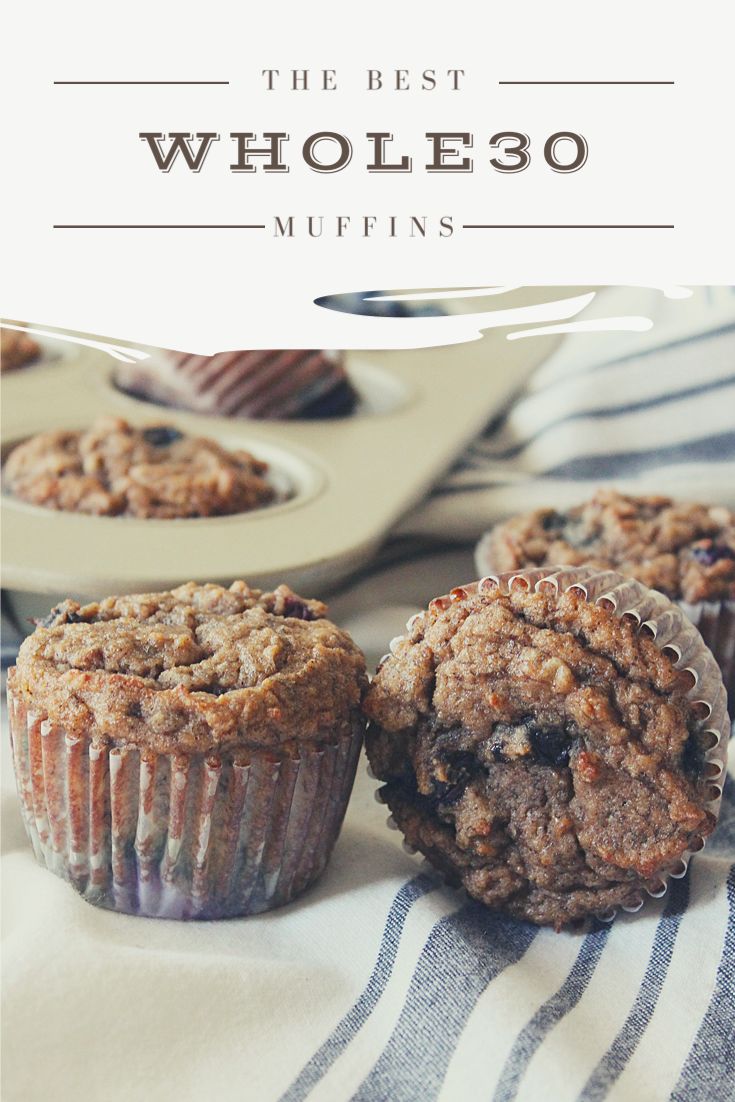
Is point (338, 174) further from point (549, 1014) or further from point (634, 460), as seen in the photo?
point (634, 460)

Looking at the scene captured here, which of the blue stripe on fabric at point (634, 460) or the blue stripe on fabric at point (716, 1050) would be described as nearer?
the blue stripe on fabric at point (716, 1050)

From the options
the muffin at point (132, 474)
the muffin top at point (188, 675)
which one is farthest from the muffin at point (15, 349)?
the muffin top at point (188, 675)

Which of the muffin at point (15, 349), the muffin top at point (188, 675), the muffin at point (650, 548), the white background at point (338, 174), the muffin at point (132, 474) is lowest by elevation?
the muffin at point (650, 548)

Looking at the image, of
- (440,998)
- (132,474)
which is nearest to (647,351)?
(132,474)

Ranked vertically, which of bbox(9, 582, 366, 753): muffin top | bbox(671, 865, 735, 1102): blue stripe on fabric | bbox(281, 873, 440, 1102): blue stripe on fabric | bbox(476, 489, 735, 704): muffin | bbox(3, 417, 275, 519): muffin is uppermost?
bbox(9, 582, 366, 753): muffin top

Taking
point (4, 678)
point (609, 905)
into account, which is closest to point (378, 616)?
point (4, 678)

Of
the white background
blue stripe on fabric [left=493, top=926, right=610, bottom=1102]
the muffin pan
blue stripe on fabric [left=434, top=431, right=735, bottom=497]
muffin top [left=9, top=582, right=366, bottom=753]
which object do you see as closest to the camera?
blue stripe on fabric [left=493, top=926, right=610, bottom=1102]

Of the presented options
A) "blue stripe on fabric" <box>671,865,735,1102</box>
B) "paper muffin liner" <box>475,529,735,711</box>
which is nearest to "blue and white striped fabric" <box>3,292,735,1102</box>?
"blue stripe on fabric" <box>671,865,735,1102</box>

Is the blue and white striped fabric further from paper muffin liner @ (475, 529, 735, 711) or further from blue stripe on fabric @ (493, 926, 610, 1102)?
paper muffin liner @ (475, 529, 735, 711)

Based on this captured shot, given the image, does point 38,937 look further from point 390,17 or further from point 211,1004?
point 390,17

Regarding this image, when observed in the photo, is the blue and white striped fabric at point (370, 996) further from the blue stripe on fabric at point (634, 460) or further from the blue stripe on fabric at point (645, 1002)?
the blue stripe on fabric at point (634, 460)
